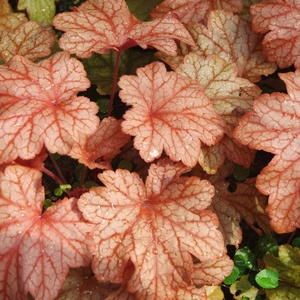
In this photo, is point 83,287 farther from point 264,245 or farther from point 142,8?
point 142,8

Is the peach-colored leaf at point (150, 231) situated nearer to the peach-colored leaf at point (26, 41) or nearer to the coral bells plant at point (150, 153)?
the coral bells plant at point (150, 153)

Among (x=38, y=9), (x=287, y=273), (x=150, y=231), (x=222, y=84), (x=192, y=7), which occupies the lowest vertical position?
(x=287, y=273)

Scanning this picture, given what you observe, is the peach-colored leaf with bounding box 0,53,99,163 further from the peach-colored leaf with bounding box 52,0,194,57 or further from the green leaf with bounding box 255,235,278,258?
the green leaf with bounding box 255,235,278,258

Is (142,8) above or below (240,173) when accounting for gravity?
above

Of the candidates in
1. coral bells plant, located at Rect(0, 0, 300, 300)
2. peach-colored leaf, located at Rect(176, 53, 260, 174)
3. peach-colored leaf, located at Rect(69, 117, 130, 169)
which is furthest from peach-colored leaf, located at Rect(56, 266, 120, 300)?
peach-colored leaf, located at Rect(176, 53, 260, 174)

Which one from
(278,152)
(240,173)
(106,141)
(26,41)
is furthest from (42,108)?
(240,173)
